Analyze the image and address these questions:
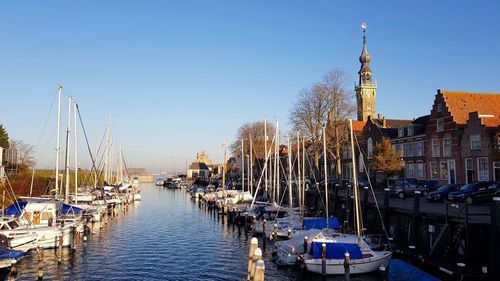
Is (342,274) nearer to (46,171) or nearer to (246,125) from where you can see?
(46,171)

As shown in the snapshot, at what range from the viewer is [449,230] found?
922 inches

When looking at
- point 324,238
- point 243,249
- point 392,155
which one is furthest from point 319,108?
point 324,238

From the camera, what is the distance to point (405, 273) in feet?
64.1

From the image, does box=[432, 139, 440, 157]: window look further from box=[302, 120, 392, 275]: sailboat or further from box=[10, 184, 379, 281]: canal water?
box=[302, 120, 392, 275]: sailboat

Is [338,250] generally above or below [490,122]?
below

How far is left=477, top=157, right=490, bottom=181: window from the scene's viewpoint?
44.8m

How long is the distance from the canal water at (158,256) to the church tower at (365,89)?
2725 inches

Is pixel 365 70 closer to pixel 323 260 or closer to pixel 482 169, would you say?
pixel 482 169

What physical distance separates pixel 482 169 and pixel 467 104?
1017 cm

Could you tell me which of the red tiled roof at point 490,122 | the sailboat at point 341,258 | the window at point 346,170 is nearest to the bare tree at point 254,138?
the window at point 346,170

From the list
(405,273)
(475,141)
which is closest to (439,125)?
(475,141)

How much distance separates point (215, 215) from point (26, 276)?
1327 inches

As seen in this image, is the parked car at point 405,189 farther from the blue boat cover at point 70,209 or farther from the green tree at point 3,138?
the green tree at point 3,138

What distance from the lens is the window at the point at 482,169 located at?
44812 mm
